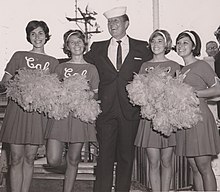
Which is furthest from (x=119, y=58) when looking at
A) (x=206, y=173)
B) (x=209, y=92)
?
(x=206, y=173)

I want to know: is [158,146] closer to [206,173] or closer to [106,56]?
[206,173]

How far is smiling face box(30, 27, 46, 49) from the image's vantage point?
3181 millimetres

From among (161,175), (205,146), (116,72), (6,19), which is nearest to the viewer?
(205,146)

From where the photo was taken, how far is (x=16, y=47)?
4113mm

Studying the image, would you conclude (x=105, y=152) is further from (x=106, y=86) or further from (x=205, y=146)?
(x=205, y=146)

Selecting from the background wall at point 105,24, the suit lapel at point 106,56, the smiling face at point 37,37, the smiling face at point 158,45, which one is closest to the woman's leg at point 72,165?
the suit lapel at point 106,56

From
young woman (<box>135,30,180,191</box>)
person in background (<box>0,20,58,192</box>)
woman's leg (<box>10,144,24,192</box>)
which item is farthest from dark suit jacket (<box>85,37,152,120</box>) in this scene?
woman's leg (<box>10,144,24,192</box>)

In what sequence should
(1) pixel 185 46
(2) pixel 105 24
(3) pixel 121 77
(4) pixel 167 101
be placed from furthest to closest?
(2) pixel 105 24
(3) pixel 121 77
(1) pixel 185 46
(4) pixel 167 101

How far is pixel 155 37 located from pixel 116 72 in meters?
0.50

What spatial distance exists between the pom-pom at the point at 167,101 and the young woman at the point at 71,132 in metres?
0.55

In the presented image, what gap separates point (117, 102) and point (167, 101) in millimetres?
672

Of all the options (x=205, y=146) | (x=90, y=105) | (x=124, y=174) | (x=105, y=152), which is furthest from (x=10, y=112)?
(x=205, y=146)

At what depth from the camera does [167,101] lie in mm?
2822

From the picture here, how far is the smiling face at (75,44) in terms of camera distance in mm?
3264
